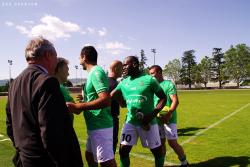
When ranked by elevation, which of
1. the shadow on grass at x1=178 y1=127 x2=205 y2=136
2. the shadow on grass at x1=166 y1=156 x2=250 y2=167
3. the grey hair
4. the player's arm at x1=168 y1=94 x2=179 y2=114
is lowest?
the shadow on grass at x1=178 y1=127 x2=205 y2=136

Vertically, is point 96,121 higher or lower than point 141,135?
higher

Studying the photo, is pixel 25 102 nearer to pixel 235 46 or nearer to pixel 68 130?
pixel 68 130

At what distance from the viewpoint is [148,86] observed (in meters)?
5.79

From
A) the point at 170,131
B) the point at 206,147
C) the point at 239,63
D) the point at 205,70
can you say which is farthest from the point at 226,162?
the point at 205,70

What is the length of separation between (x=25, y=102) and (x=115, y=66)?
3759 millimetres

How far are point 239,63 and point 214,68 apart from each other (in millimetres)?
9621

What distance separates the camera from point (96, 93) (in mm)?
4680

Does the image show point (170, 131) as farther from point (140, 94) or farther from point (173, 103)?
point (140, 94)

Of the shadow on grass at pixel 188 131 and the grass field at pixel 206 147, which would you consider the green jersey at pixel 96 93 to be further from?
the shadow on grass at pixel 188 131

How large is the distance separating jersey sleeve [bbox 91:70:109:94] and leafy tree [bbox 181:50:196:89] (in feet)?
382

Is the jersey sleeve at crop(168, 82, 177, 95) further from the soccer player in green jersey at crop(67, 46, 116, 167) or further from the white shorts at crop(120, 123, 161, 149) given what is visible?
the soccer player in green jersey at crop(67, 46, 116, 167)

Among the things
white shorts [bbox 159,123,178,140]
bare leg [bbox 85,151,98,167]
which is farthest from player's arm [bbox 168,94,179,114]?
bare leg [bbox 85,151,98,167]

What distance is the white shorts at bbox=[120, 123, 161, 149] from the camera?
5840mm

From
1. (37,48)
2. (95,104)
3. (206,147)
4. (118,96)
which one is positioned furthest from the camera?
(206,147)
